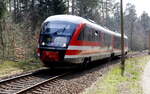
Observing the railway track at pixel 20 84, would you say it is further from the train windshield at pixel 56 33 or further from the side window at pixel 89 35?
the side window at pixel 89 35

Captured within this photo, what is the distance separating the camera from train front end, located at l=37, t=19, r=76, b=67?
1582cm

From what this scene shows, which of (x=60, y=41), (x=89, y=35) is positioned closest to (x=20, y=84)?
(x=60, y=41)

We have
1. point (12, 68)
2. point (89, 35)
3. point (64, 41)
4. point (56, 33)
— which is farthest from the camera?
point (89, 35)

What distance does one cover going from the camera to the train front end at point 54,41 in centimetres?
1582

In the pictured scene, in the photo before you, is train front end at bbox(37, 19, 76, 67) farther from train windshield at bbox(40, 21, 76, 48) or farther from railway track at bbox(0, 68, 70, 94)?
railway track at bbox(0, 68, 70, 94)

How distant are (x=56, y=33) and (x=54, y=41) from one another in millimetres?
506

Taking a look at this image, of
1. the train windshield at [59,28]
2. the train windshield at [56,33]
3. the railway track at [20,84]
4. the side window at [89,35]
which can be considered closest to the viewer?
the railway track at [20,84]

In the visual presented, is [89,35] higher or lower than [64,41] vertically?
higher

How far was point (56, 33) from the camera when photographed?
16.4 m

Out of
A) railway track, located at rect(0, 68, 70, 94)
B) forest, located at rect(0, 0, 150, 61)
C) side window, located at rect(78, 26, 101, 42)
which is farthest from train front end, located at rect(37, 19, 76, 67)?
forest, located at rect(0, 0, 150, 61)

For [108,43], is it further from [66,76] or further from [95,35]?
[66,76]

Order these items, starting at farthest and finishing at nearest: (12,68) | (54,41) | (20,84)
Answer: (12,68), (54,41), (20,84)

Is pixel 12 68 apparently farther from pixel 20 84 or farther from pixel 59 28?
pixel 20 84

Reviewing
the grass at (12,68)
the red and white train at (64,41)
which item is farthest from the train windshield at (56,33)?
the grass at (12,68)
